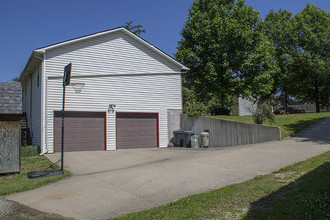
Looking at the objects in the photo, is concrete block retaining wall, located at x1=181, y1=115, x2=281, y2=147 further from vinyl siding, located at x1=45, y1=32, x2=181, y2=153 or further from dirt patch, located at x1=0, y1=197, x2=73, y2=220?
dirt patch, located at x1=0, y1=197, x2=73, y2=220

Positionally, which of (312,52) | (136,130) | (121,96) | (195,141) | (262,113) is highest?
(312,52)

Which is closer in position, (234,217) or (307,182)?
(234,217)

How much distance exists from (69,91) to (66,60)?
174 cm

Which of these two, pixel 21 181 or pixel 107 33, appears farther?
pixel 107 33

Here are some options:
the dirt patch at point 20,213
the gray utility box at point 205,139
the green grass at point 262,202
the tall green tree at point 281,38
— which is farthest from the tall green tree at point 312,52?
the dirt patch at point 20,213

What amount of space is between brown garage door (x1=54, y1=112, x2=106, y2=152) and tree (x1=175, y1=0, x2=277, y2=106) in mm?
11430

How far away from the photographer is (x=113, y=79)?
15.8m

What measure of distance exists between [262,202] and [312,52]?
35615 millimetres

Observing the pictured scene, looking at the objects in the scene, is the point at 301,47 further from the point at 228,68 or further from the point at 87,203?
the point at 87,203

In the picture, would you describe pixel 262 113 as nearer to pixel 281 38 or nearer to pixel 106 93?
pixel 106 93

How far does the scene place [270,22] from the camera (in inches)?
1515

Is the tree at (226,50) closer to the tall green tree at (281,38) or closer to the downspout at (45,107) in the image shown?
the tall green tree at (281,38)

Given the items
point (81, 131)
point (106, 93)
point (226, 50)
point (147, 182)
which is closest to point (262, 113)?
point (106, 93)

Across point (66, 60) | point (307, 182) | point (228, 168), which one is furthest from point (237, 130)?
point (66, 60)
